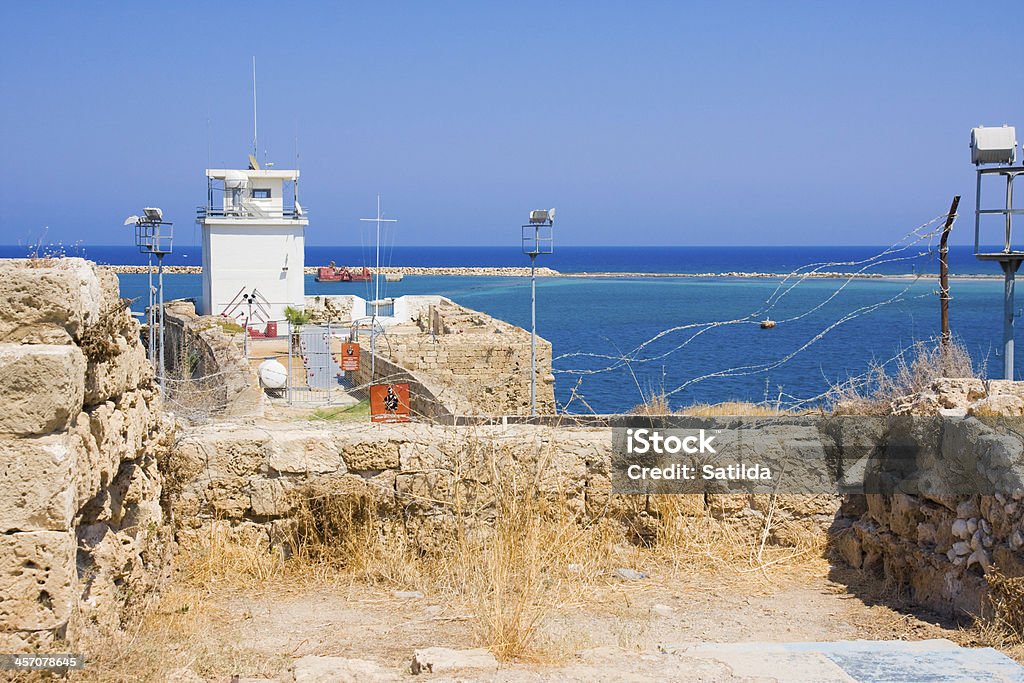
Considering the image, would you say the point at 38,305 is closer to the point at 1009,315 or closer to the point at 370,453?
the point at 370,453

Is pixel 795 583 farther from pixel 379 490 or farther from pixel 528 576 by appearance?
pixel 379 490

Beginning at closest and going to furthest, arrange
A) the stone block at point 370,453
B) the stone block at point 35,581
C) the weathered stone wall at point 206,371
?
1. the stone block at point 35,581
2. the stone block at point 370,453
3. the weathered stone wall at point 206,371

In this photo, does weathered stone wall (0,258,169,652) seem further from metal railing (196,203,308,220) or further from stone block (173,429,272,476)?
metal railing (196,203,308,220)

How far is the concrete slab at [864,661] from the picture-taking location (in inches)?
143

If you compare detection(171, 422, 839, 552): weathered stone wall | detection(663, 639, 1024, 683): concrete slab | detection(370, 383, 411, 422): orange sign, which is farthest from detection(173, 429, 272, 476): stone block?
detection(370, 383, 411, 422): orange sign

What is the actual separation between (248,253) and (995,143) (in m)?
33.6

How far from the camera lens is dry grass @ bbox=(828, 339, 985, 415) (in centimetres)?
741

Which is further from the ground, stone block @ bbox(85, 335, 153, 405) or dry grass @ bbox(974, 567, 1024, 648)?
stone block @ bbox(85, 335, 153, 405)

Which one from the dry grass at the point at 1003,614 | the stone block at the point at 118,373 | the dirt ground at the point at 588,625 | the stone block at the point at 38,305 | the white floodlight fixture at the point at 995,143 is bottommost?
the dirt ground at the point at 588,625

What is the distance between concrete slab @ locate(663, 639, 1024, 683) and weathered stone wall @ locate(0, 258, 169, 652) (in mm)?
2441

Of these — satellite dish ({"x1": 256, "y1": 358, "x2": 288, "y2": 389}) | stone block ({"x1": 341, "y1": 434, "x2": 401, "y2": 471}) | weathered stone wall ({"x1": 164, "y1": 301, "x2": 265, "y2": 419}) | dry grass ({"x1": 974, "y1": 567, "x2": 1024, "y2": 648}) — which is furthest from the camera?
satellite dish ({"x1": 256, "y1": 358, "x2": 288, "y2": 389})

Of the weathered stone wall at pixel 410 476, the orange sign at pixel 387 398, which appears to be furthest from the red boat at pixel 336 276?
the weathered stone wall at pixel 410 476

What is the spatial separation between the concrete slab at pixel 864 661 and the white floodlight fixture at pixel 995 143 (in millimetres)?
6207

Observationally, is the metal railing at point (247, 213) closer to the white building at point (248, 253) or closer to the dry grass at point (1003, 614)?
the white building at point (248, 253)
